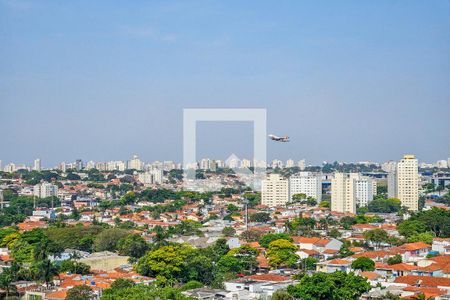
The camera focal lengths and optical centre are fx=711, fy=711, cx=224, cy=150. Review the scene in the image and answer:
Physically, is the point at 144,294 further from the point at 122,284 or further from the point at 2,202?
the point at 2,202

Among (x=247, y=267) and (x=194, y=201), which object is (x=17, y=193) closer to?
(x=194, y=201)

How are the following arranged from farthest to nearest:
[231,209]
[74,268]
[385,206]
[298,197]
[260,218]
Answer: [298,197]
[385,206]
[231,209]
[260,218]
[74,268]

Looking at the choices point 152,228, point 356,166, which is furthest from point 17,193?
point 356,166

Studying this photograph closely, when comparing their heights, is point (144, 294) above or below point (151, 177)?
below

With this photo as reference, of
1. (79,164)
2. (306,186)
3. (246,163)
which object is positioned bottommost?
(306,186)

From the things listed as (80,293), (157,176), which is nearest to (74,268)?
(80,293)
